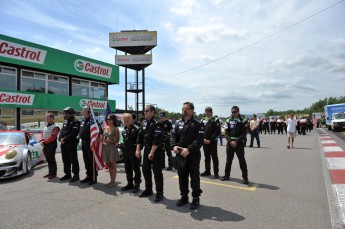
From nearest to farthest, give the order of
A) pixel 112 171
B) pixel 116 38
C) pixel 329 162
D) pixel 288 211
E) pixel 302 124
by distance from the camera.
Answer: pixel 288 211 < pixel 112 171 < pixel 329 162 < pixel 302 124 < pixel 116 38

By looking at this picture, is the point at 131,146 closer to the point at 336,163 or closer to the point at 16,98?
the point at 336,163

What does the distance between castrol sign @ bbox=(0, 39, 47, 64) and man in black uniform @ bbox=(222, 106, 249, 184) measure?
54.1 feet

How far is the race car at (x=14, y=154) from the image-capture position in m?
7.61

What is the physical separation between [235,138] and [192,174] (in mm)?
2466

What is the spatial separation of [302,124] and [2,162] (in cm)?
2673

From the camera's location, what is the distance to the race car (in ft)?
25.0

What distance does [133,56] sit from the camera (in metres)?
41.7

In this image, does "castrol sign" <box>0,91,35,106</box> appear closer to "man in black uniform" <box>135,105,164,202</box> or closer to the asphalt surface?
the asphalt surface

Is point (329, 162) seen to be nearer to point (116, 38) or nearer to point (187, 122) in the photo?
point (187, 122)

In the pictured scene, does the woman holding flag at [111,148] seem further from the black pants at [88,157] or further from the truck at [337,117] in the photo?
the truck at [337,117]

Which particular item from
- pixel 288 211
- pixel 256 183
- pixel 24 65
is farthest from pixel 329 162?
pixel 24 65

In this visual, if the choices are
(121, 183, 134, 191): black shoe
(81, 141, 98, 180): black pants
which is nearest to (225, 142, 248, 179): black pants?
(121, 183, 134, 191): black shoe

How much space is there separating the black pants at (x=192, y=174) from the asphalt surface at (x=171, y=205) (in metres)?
0.31

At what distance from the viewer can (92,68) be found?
26156 mm
